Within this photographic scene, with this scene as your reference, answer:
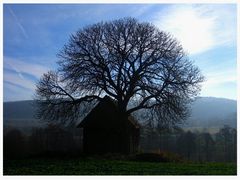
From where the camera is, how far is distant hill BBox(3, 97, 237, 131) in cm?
5778

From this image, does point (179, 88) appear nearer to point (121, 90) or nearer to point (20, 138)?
point (121, 90)

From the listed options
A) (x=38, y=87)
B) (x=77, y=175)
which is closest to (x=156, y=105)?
(x=38, y=87)

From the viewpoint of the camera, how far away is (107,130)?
106 feet

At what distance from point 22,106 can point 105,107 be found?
2857 centimetres

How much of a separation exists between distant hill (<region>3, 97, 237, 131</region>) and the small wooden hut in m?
25.0

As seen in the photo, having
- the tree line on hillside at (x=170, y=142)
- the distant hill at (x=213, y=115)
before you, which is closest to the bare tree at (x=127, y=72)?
the tree line on hillside at (x=170, y=142)

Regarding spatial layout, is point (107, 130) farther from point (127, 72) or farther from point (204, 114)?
point (204, 114)

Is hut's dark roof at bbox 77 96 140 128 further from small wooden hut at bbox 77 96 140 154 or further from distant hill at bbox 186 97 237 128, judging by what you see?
distant hill at bbox 186 97 237 128

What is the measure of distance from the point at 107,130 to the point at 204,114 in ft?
Answer: 162

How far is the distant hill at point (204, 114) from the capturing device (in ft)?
190

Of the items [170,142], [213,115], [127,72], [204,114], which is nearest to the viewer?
[127,72]

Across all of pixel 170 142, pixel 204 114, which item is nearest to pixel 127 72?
pixel 170 142

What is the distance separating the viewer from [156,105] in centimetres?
3019

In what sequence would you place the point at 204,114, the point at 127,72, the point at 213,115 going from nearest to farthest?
the point at 127,72 → the point at 204,114 → the point at 213,115
